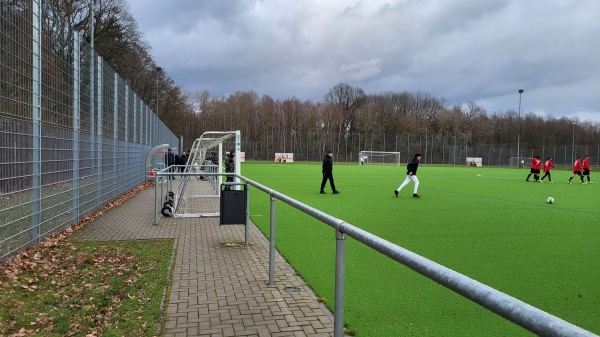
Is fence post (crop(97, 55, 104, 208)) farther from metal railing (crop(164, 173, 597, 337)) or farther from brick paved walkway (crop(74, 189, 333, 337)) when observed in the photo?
metal railing (crop(164, 173, 597, 337))

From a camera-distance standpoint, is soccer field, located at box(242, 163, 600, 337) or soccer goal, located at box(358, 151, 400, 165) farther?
soccer goal, located at box(358, 151, 400, 165)

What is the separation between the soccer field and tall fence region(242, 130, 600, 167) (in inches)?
2370

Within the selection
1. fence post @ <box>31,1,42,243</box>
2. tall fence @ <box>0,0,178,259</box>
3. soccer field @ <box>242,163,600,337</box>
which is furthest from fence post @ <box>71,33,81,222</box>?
soccer field @ <box>242,163,600,337</box>

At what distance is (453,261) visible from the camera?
676 centimetres

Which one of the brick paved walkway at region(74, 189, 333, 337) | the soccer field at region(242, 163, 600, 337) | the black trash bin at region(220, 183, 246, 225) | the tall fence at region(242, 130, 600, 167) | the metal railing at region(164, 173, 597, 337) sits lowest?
the brick paved walkway at region(74, 189, 333, 337)

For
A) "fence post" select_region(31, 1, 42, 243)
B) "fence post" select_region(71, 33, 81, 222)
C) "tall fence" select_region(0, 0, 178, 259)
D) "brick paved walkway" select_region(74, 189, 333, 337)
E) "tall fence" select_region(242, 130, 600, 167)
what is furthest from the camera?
"tall fence" select_region(242, 130, 600, 167)

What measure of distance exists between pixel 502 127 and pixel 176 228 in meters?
101

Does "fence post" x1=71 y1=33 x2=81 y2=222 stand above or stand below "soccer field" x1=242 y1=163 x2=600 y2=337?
above

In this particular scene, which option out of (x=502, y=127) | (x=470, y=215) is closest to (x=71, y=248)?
(x=470, y=215)

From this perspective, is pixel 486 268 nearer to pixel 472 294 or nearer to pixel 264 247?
pixel 264 247

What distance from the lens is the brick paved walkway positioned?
13.6 feet

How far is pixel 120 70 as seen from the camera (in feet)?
131

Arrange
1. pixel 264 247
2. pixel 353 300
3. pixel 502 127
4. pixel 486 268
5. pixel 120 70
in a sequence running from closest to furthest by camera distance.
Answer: pixel 353 300 → pixel 486 268 → pixel 264 247 → pixel 120 70 → pixel 502 127

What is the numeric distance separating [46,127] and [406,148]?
78896 millimetres
